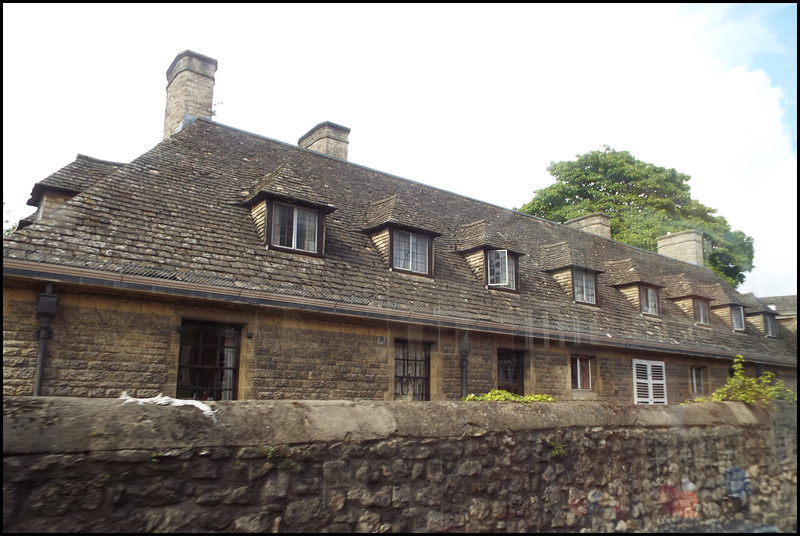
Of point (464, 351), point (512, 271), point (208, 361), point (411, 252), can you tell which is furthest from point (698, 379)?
point (208, 361)

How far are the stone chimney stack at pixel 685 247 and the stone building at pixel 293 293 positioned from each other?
10.5 m

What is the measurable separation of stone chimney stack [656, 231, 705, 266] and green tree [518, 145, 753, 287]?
2.46 meters

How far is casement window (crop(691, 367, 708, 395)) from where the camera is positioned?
2009 centimetres

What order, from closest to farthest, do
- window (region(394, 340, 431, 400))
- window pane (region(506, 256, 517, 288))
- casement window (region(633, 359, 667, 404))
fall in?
window (region(394, 340, 431, 400)), window pane (region(506, 256, 517, 288)), casement window (region(633, 359, 667, 404))

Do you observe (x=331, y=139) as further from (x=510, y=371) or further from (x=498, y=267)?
(x=510, y=371)

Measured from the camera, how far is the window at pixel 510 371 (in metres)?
14.6

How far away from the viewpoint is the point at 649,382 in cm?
1811

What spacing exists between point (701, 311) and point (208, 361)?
59.9ft

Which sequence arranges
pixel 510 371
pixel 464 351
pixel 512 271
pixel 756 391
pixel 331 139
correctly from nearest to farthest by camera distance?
1. pixel 756 391
2. pixel 464 351
3. pixel 510 371
4. pixel 512 271
5. pixel 331 139

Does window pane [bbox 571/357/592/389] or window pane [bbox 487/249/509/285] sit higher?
window pane [bbox 487/249/509/285]

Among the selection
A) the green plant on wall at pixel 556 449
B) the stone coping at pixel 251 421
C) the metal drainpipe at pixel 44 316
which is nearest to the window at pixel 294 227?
the metal drainpipe at pixel 44 316

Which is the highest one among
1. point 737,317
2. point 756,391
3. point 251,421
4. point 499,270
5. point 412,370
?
point 499,270

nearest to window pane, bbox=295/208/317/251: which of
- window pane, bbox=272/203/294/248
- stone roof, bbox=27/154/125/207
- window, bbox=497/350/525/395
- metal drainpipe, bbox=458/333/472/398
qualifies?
window pane, bbox=272/203/294/248

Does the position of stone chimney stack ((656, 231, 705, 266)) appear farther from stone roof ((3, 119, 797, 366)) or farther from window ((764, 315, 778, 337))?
stone roof ((3, 119, 797, 366))
